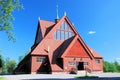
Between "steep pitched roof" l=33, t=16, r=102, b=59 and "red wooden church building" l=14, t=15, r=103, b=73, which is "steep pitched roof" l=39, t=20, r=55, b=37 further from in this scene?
"red wooden church building" l=14, t=15, r=103, b=73

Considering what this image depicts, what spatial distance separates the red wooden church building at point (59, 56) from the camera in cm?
4259

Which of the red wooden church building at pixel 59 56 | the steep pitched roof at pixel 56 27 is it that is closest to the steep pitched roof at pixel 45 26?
the steep pitched roof at pixel 56 27

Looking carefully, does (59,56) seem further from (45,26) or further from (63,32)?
(45,26)

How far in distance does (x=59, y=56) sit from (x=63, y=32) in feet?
30.2

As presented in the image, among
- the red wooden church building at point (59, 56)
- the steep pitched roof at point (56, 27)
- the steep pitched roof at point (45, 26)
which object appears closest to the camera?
the red wooden church building at point (59, 56)

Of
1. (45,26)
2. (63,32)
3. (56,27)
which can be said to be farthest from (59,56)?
(45,26)

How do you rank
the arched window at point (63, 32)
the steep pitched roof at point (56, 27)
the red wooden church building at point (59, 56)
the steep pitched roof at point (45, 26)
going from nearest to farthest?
1. the red wooden church building at point (59, 56)
2. the steep pitched roof at point (56, 27)
3. the arched window at point (63, 32)
4. the steep pitched roof at point (45, 26)

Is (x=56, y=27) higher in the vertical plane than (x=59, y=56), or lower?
higher

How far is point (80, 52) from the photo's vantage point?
44.6m

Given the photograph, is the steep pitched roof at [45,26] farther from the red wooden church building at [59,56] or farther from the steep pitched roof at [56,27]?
the red wooden church building at [59,56]

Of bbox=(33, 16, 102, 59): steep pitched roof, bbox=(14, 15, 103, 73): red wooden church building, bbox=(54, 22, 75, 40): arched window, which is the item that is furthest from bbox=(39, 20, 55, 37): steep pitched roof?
bbox=(54, 22, 75, 40): arched window

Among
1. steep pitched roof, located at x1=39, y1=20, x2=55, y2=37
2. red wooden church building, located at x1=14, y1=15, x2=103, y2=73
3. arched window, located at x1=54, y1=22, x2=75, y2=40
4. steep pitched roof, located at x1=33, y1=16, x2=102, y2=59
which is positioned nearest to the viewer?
red wooden church building, located at x1=14, y1=15, x2=103, y2=73

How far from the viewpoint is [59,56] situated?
4303cm

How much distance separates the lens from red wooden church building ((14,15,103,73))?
42.6m
